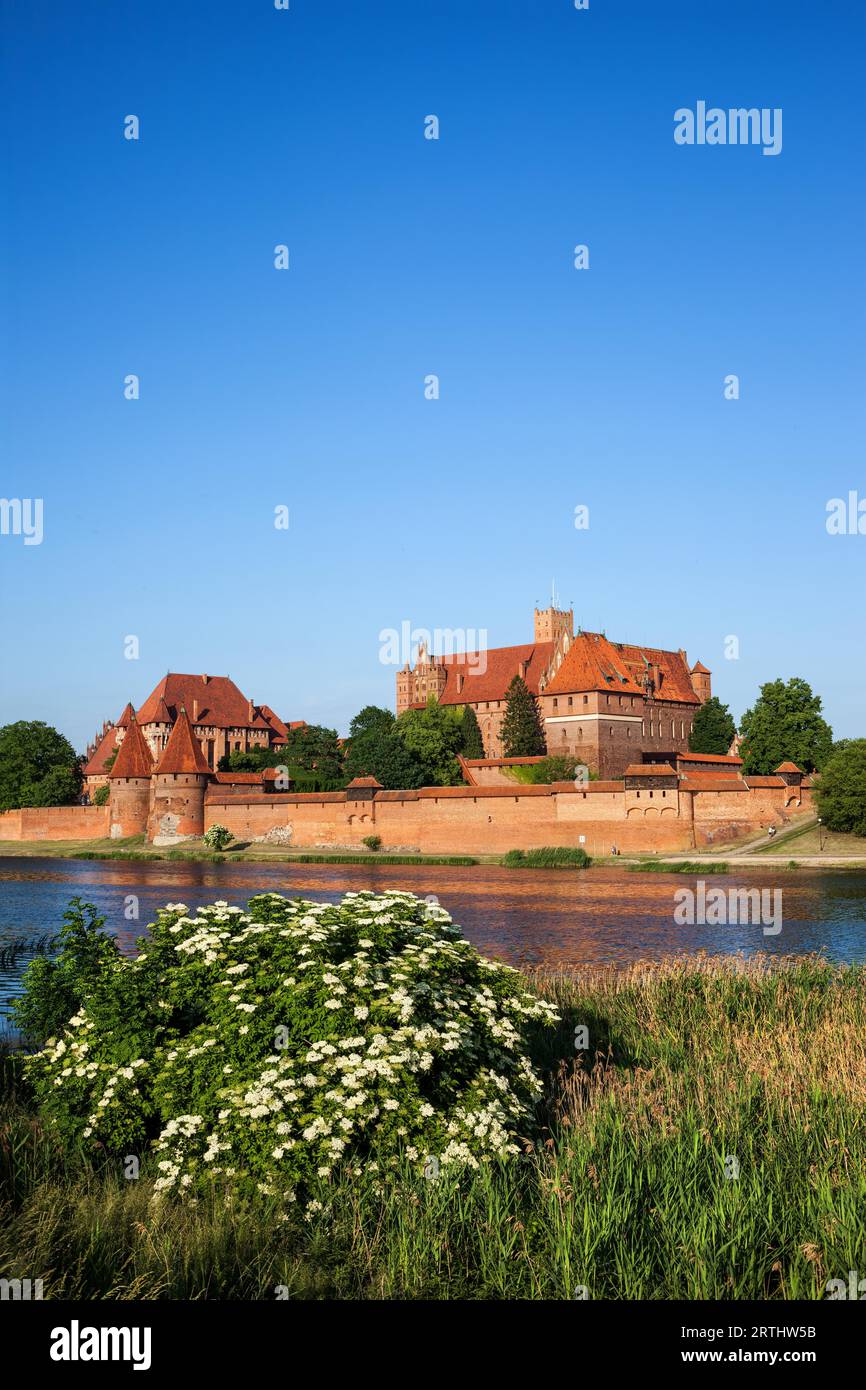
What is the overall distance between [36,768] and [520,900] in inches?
1905

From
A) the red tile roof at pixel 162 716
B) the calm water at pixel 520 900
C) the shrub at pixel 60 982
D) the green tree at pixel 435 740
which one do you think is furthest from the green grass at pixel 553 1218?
the red tile roof at pixel 162 716

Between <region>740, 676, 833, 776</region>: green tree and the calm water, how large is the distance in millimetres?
16920

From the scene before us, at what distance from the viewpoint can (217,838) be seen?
52062 millimetres

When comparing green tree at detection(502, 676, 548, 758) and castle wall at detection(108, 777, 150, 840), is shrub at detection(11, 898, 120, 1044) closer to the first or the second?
castle wall at detection(108, 777, 150, 840)

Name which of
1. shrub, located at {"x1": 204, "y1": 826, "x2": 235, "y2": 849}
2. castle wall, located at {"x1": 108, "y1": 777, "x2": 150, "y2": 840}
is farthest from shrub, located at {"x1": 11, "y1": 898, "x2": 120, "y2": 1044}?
castle wall, located at {"x1": 108, "y1": 777, "x2": 150, "y2": 840}

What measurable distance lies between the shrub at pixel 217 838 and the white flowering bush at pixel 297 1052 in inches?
1788

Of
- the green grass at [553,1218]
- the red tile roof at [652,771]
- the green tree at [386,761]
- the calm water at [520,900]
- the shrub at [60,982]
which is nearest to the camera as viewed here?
the green grass at [553,1218]

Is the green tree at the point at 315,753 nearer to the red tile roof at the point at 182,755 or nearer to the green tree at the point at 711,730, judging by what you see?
the red tile roof at the point at 182,755

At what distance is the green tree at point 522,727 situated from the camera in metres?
64.6

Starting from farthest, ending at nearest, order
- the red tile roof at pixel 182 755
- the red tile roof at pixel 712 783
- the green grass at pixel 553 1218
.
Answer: the red tile roof at pixel 182 755 < the red tile roof at pixel 712 783 < the green grass at pixel 553 1218

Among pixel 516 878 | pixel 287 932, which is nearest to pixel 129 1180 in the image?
pixel 287 932

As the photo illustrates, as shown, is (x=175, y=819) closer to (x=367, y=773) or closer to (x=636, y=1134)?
(x=367, y=773)

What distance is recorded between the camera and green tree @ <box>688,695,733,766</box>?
71625 millimetres

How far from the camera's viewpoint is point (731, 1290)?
181 inches
